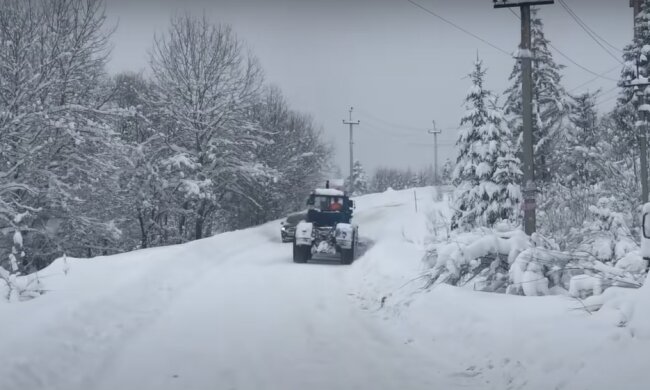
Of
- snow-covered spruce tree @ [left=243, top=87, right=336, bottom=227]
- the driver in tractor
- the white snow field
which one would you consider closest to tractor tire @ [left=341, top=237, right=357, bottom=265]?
the driver in tractor

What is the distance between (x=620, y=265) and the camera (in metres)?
8.54

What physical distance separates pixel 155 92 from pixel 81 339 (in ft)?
90.1

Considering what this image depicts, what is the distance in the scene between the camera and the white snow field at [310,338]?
6.25m

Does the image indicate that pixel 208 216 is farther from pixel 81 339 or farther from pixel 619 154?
pixel 81 339

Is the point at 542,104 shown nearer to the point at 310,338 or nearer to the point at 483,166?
the point at 483,166

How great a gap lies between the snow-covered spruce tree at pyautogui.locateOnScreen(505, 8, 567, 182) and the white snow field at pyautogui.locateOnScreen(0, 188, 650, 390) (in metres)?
22.7

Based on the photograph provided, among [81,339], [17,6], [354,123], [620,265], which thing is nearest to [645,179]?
[620,265]

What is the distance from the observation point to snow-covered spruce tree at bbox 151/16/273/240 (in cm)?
3253

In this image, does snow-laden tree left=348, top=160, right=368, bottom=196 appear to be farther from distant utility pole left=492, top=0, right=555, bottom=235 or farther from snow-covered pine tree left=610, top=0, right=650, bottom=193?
distant utility pole left=492, top=0, right=555, bottom=235

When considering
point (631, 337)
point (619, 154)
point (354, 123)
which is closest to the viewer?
point (631, 337)

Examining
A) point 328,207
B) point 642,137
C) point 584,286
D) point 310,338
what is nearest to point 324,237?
point 328,207

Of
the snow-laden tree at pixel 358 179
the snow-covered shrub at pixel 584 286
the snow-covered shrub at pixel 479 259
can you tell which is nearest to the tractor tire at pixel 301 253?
the snow-covered shrub at pixel 479 259

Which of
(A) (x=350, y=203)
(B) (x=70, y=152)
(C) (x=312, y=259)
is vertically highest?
(B) (x=70, y=152)

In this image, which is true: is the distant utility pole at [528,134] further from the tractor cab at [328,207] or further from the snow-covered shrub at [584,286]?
the tractor cab at [328,207]
